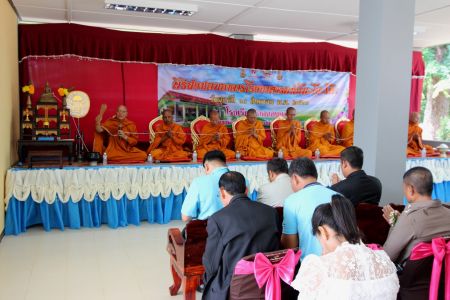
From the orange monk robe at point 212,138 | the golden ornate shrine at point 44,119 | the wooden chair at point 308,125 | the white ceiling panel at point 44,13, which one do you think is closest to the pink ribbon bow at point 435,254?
the golden ornate shrine at point 44,119

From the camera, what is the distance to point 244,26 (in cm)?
658

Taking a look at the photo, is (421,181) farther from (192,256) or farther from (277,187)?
(192,256)

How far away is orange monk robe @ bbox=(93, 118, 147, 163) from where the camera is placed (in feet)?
18.4

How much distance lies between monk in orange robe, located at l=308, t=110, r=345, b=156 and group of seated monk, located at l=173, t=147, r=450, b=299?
155 inches

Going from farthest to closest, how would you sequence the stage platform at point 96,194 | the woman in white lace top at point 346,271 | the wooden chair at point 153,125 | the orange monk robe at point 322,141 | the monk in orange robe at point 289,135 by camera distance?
1. the orange monk robe at point 322,141
2. the monk in orange robe at point 289,135
3. the wooden chair at point 153,125
4. the stage platform at point 96,194
5. the woman in white lace top at point 346,271

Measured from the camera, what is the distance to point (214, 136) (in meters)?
6.57

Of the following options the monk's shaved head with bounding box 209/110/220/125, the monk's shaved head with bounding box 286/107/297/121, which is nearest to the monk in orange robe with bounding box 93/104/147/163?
the monk's shaved head with bounding box 209/110/220/125

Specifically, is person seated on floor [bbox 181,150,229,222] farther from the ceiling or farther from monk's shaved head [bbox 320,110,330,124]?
monk's shaved head [bbox 320,110,330,124]

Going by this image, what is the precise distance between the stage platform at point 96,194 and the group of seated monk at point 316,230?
2.24 meters

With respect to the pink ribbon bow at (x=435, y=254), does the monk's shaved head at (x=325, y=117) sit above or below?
above

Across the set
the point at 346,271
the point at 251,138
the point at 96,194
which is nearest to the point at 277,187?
the point at 346,271

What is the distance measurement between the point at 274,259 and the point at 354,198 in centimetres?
134

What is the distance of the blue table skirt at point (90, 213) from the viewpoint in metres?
4.79

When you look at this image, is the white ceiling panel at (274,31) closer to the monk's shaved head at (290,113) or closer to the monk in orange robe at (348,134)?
the monk's shaved head at (290,113)
